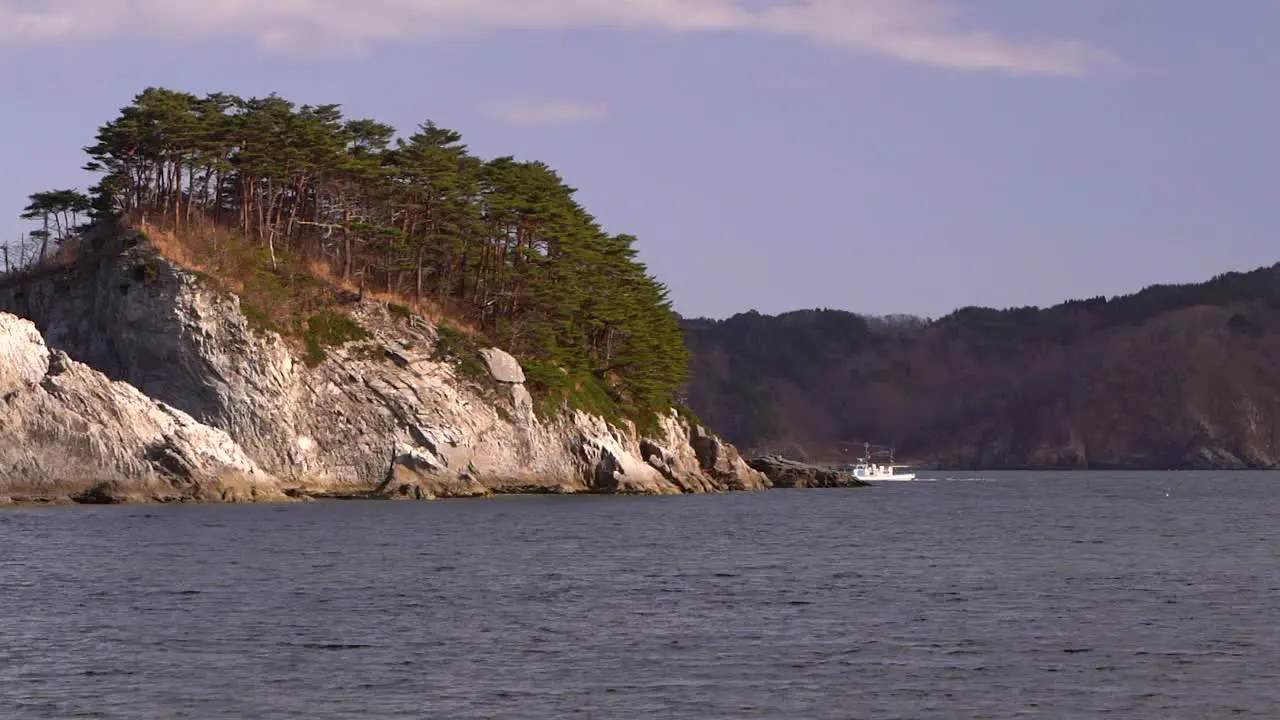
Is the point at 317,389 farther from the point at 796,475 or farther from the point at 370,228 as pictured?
the point at 796,475

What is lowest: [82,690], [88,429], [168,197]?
[82,690]

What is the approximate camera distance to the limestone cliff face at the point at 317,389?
9112 cm

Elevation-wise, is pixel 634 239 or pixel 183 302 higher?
pixel 634 239

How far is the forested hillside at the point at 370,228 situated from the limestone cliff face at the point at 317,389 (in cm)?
264

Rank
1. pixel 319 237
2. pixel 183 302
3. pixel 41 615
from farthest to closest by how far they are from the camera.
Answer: pixel 319 237 < pixel 183 302 < pixel 41 615

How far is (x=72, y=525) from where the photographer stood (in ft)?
222

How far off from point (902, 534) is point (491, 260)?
50.6m

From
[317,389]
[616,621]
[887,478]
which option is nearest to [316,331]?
[317,389]

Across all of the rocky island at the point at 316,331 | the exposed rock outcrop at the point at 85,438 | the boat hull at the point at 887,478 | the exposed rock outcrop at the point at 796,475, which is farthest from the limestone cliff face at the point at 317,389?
the boat hull at the point at 887,478

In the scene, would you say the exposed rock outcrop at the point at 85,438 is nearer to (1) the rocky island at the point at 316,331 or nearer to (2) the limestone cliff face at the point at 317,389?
(1) the rocky island at the point at 316,331

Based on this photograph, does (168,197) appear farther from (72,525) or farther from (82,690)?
(82,690)

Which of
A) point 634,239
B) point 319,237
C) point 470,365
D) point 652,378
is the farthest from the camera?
point 634,239

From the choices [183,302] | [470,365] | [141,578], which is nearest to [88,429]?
[183,302]

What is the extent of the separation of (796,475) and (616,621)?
111746 millimetres
